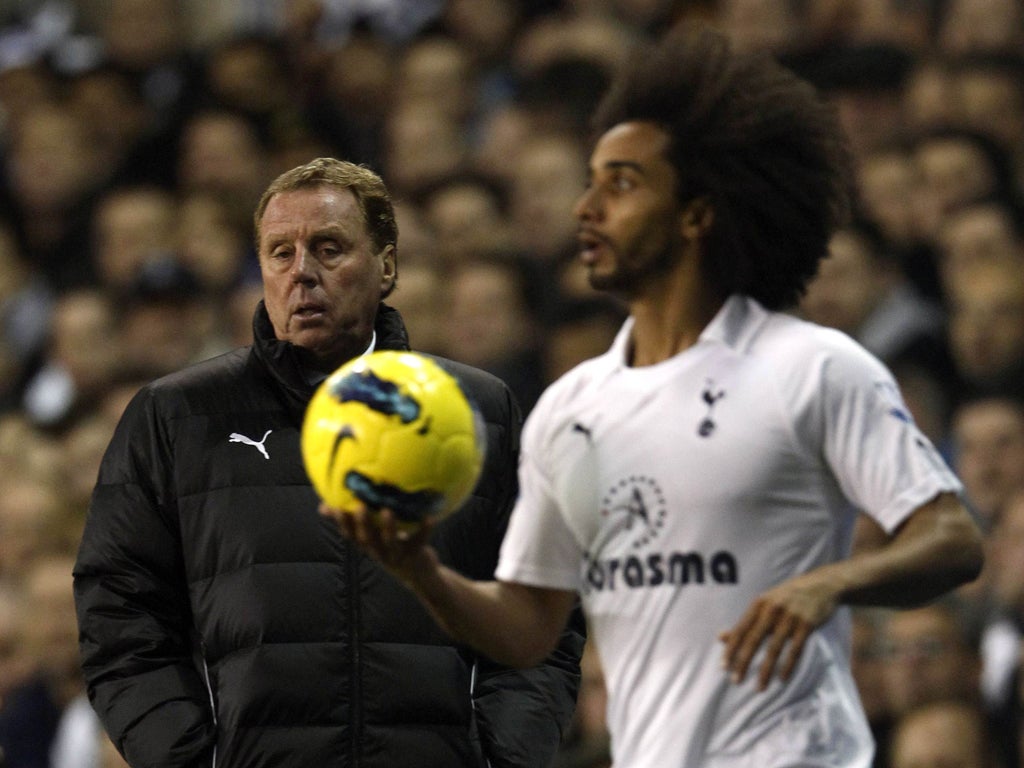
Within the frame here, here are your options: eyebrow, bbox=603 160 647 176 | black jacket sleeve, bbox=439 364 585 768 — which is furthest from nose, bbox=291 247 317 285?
eyebrow, bbox=603 160 647 176

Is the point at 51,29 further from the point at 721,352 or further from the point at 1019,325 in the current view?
the point at 721,352

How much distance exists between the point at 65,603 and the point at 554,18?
3.60m

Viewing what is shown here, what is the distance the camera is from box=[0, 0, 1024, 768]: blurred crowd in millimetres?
6543

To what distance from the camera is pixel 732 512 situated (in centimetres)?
304

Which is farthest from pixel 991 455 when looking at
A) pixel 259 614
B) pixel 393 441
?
pixel 393 441

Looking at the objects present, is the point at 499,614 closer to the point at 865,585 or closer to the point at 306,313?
the point at 865,585

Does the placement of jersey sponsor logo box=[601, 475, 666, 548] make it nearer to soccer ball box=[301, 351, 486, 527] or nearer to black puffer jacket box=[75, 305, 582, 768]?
soccer ball box=[301, 351, 486, 527]

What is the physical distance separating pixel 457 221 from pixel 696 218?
207 inches

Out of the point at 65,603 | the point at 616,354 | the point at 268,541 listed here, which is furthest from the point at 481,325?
the point at 616,354

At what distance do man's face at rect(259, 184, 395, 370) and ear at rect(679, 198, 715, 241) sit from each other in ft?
3.29

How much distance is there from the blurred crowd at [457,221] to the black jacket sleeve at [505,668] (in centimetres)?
193

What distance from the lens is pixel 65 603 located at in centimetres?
727

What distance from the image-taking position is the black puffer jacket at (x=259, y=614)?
3779 mm

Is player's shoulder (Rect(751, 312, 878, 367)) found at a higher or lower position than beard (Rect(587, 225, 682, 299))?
lower
